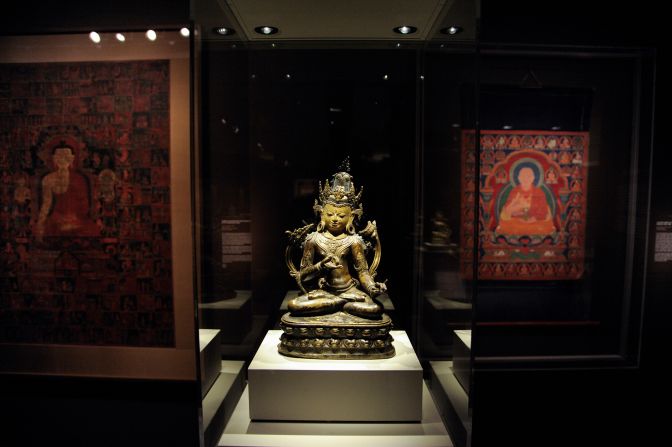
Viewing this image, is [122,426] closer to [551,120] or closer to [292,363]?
[292,363]

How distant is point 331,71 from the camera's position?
299 cm

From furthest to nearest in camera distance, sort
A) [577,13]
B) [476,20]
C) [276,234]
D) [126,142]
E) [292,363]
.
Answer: [276,234], [126,142], [577,13], [292,363], [476,20]

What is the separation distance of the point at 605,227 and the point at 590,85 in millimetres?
981

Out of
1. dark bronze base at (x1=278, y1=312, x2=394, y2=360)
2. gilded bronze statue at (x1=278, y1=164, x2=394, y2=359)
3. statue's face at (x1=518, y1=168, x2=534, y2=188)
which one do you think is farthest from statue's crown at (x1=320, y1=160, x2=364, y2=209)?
statue's face at (x1=518, y1=168, x2=534, y2=188)

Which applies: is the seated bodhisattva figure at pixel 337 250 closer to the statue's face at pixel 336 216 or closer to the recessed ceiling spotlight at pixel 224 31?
the statue's face at pixel 336 216

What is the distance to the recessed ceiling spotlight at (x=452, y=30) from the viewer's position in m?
2.33

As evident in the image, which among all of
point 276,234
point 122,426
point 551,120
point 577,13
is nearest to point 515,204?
point 551,120

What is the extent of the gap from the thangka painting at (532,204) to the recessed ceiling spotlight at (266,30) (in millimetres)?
1541

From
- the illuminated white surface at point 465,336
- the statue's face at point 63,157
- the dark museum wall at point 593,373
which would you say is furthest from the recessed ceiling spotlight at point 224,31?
the illuminated white surface at point 465,336

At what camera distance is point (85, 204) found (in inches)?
116

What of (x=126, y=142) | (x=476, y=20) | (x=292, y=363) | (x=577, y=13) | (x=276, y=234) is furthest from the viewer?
(x=276, y=234)

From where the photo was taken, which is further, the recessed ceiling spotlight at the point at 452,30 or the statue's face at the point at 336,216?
the statue's face at the point at 336,216

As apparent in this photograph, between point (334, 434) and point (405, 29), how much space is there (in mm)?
2391

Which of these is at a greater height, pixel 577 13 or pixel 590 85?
pixel 577 13
